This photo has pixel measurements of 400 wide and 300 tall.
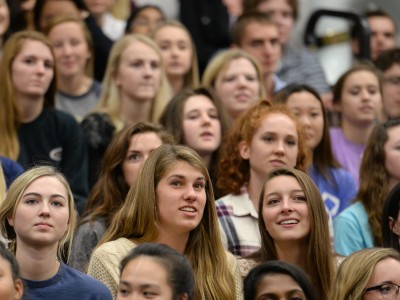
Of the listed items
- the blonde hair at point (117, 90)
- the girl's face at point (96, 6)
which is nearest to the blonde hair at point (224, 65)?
the blonde hair at point (117, 90)

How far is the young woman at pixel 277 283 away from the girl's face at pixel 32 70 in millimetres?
3020

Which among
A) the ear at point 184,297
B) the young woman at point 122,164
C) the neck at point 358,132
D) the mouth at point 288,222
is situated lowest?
the ear at point 184,297

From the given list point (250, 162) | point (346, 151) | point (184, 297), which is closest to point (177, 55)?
point (346, 151)

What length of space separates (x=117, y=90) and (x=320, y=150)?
1662 millimetres

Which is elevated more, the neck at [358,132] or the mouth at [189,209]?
the neck at [358,132]

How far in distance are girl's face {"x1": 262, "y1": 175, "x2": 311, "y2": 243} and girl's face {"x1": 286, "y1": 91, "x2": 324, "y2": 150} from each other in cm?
178

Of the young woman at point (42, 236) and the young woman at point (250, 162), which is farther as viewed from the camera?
the young woman at point (250, 162)

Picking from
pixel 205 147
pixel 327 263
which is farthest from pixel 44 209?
pixel 205 147

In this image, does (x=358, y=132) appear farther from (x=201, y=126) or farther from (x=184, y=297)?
(x=184, y=297)

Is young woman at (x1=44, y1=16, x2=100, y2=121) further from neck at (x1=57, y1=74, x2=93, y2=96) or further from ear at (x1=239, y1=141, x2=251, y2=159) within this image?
ear at (x1=239, y1=141, x2=251, y2=159)

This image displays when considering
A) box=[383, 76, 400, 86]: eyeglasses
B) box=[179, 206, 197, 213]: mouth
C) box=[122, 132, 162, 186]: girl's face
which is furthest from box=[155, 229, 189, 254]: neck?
box=[383, 76, 400, 86]: eyeglasses

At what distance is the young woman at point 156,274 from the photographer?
6055 mm

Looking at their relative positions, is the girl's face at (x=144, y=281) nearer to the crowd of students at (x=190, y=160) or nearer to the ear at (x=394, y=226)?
the crowd of students at (x=190, y=160)

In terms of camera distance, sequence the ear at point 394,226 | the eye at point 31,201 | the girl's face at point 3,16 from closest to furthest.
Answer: the eye at point 31,201, the ear at point 394,226, the girl's face at point 3,16
